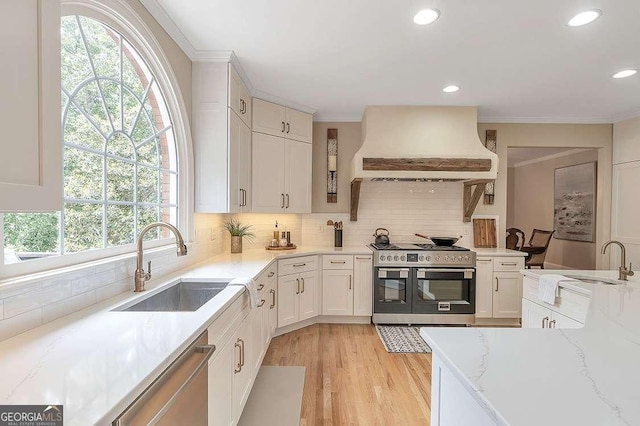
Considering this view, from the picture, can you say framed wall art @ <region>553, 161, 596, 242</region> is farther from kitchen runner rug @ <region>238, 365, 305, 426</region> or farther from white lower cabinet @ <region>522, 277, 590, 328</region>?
kitchen runner rug @ <region>238, 365, 305, 426</region>

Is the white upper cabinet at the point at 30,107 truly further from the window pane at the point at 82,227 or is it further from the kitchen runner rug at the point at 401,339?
the kitchen runner rug at the point at 401,339

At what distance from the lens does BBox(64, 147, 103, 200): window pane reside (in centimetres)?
145

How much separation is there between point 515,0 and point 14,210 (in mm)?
2536

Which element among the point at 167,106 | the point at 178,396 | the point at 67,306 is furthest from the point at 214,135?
the point at 178,396

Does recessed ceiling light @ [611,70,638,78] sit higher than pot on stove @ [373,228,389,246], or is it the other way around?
Answer: recessed ceiling light @ [611,70,638,78]

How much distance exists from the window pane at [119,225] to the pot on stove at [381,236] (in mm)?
2814

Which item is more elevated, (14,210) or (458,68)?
(458,68)

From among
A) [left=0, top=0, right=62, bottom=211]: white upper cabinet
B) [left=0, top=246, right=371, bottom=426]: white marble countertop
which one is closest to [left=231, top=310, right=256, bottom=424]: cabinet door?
[left=0, top=246, right=371, bottom=426]: white marble countertop

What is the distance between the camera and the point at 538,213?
7.17 m

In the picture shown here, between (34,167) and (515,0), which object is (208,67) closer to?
(34,167)

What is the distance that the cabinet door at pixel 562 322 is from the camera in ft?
6.33

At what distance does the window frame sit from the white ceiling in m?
0.21

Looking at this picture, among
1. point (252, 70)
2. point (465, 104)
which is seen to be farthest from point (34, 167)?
point (465, 104)

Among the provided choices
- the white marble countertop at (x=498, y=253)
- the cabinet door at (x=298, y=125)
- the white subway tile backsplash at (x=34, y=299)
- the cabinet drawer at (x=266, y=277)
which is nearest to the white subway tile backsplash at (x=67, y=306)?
the white subway tile backsplash at (x=34, y=299)
